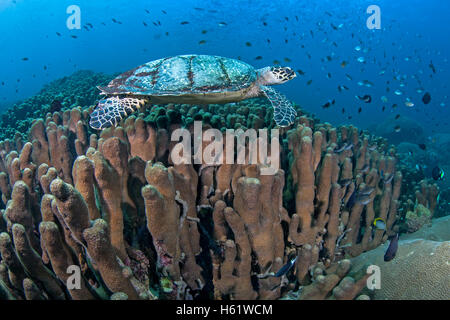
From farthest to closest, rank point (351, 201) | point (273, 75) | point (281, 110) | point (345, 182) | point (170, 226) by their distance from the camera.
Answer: point (273, 75), point (281, 110), point (345, 182), point (351, 201), point (170, 226)

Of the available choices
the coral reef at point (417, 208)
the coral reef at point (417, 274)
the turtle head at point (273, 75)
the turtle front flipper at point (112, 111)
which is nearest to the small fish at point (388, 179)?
the coral reef at point (417, 208)

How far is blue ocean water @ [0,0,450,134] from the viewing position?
59.1m

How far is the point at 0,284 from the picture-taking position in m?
1.68

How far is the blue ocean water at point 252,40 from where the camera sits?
59.1 m

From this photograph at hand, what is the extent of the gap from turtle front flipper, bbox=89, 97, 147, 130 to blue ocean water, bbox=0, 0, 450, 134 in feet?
140

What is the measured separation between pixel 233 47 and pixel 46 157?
86576 mm

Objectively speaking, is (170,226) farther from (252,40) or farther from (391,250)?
(252,40)

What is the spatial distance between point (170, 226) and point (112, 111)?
284cm

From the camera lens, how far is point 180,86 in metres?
4.31

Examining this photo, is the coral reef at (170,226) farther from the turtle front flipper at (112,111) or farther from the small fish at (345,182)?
the turtle front flipper at (112,111)

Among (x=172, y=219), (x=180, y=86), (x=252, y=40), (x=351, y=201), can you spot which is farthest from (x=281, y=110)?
(x=252, y=40)

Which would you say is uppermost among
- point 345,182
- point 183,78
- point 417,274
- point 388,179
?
point 183,78
